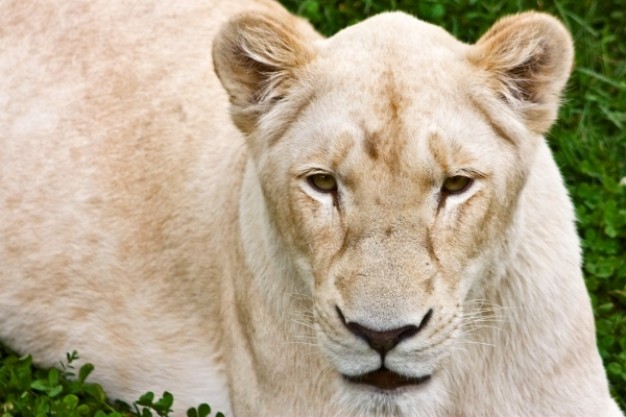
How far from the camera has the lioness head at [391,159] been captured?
10.1 feet

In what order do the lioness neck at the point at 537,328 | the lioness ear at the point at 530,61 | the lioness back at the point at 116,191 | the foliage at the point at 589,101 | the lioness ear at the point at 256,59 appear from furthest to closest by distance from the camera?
the foliage at the point at 589,101 < the lioness back at the point at 116,191 < the lioness neck at the point at 537,328 < the lioness ear at the point at 256,59 < the lioness ear at the point at 530,61

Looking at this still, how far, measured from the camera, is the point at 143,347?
448 cm

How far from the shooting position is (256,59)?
11.1 ft

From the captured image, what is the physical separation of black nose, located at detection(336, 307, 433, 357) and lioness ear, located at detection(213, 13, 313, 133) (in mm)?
691

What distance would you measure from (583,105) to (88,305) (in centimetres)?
236

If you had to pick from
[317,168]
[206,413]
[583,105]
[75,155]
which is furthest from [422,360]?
[583,105]

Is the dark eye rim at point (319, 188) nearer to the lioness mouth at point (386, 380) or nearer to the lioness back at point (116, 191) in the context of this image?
the lioness mouth at point (386, 380)

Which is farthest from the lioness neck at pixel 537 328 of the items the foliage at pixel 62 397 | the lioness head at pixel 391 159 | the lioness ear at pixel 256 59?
the foliage at pixel 62 397

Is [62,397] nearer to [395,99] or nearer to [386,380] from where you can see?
[386,380]

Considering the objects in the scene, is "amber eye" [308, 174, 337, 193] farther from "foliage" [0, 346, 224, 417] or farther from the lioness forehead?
"foliage" [0, 346, 224, 417]

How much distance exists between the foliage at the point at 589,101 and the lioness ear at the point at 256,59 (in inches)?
75.8

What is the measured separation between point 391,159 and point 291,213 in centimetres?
36

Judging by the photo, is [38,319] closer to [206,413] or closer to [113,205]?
[113,205]

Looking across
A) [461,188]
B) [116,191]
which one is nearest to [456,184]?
[461,188]
